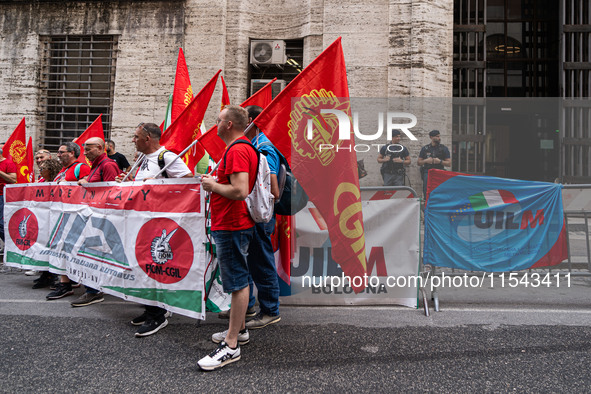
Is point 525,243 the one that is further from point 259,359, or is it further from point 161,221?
point 161,221

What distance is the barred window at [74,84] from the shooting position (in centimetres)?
1216

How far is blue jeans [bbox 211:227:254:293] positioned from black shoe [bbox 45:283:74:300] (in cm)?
284

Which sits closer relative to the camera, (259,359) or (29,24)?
(259,359)

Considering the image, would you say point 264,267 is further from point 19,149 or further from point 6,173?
point 19,149

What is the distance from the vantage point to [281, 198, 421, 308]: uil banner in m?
4.70

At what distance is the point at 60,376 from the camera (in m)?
2.94

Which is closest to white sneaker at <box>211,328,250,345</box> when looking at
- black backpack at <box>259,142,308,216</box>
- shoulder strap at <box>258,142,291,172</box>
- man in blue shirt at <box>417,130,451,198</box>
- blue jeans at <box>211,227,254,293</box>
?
blue jeans at <box>211,227,254,293</box>

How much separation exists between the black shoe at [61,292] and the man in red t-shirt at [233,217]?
281 centimetres

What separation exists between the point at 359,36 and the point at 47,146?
9182 mm

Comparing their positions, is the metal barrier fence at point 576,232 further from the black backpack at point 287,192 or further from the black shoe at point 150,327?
the black shoe at point 150,327

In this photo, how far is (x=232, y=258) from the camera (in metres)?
3.32

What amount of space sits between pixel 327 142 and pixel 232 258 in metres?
1.31

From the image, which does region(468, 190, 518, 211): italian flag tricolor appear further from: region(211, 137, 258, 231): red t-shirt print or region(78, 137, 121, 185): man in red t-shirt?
region(78, 137, 121, 185): man in red t-shirt

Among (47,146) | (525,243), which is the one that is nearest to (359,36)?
(525,243)
